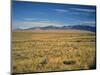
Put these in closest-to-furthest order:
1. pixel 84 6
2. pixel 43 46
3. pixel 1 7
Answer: pixel 1 7 → pixel 43 46 → pixel 84 6

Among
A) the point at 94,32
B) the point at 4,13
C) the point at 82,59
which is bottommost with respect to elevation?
the point at 82,59

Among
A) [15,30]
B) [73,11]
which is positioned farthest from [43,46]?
[73,11]

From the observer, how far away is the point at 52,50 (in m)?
2.57

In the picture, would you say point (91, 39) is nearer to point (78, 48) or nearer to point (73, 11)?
point (78, 48)

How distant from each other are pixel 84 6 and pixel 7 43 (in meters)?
1.10

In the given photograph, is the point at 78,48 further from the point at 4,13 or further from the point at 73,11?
the point at 4,13

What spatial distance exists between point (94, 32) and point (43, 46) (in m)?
0.72

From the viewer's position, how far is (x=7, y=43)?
2.38 m

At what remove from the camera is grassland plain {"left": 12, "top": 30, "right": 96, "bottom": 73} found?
2.44 metres

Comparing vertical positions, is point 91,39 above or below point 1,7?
below

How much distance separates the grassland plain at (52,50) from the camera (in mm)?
2444

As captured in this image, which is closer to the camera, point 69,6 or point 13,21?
point 13,21

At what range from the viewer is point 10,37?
2.39m

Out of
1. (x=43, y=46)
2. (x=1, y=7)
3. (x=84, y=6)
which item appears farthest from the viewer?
(x=84, y=6)
